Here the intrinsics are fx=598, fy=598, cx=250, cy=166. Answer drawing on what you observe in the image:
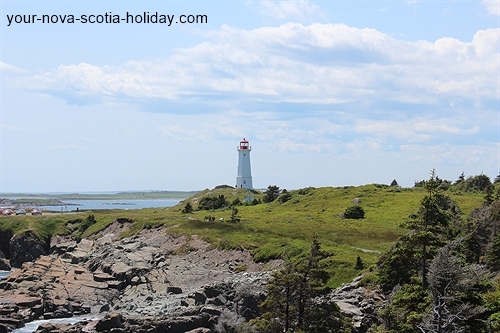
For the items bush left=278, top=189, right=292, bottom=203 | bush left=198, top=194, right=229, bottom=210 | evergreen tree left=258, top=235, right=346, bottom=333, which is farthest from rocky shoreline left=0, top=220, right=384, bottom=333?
bush left=278, top=189, right=292, bottom=203

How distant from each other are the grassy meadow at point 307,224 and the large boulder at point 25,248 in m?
3.48

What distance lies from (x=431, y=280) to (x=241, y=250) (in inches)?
1853

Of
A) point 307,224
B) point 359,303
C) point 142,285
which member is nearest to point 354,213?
point 307,224

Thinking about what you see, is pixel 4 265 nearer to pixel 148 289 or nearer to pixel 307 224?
pixel 148 289

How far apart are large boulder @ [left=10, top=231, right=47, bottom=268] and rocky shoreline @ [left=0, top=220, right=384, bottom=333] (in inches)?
423

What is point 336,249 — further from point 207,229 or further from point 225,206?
point 225,206

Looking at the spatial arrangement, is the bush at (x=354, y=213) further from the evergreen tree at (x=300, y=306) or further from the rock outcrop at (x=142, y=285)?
the evergreen tree at (x=300, y=306)

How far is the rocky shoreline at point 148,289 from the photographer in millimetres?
47188

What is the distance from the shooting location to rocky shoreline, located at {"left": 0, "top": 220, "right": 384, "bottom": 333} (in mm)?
47188

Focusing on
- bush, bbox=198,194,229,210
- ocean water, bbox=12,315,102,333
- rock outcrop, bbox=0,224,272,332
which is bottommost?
ocean water, bbox=12,315,102,333

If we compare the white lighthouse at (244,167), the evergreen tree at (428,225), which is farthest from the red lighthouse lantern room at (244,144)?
the evergreen tree at (428,225)

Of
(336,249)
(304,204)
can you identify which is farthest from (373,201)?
(336,249)

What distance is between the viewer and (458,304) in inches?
1043

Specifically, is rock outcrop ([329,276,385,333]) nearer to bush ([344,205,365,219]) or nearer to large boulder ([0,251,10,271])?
bush ([344,205,365,219])
